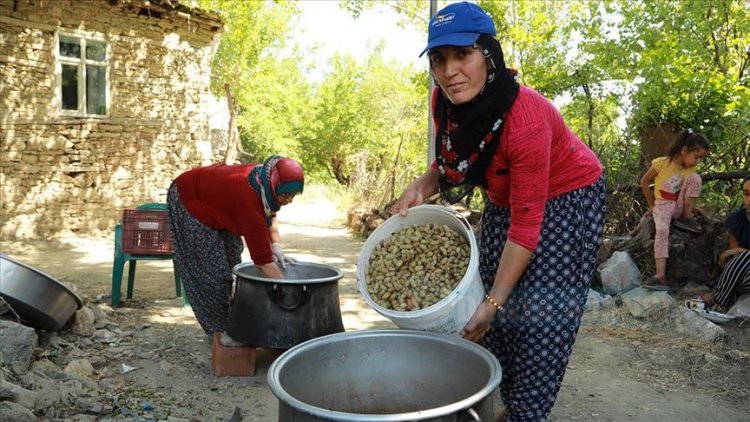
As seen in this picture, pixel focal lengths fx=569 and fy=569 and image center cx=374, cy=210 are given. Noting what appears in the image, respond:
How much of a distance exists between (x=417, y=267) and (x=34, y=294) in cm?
274

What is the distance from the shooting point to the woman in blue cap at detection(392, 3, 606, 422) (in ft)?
5.77

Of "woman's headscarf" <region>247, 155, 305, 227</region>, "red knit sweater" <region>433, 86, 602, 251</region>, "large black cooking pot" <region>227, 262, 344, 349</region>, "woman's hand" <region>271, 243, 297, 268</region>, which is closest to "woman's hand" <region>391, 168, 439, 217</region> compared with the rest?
"red knit sweater" <region>433, 86, 602, 251</region>

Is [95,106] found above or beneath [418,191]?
above

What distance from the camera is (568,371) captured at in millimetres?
3861

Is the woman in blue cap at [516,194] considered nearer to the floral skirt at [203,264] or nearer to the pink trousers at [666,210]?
the floral skirt at [203,264]

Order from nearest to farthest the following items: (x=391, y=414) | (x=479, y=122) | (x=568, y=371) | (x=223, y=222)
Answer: (x=391, y=414) → (x=479, y=122) → (x=223, y=222) → (x=568, y=371)

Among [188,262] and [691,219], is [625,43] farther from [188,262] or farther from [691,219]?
[188,262]

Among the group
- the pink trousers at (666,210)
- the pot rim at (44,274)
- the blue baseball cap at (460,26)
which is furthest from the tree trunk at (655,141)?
the pot rim at (44,274)

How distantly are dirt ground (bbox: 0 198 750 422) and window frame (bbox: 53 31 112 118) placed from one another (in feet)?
14.8

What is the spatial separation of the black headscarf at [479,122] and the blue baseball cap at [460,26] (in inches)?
1.5

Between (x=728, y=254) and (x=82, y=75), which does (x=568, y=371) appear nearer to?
(x=728, y=254)

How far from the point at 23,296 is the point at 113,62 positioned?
7053 millimetres

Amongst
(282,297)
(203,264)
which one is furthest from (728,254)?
(203,264)

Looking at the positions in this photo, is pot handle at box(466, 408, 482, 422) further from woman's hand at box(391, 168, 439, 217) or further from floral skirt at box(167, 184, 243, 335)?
floral skirt at box(167, 184, 243, 335)
